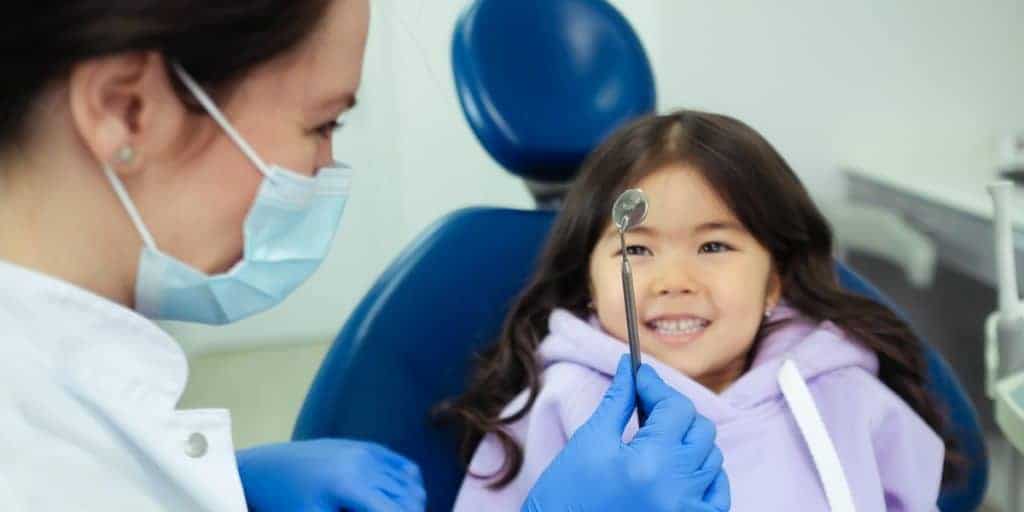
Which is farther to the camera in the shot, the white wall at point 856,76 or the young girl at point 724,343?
the white wall at point 856,76

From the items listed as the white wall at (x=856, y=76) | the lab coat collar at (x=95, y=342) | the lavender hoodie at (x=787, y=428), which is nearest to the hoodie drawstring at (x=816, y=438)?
the lavender hoodie at (x=787, y=428)

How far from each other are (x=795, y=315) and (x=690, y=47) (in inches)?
33.4

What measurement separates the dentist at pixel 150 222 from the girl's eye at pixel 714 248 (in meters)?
0.36

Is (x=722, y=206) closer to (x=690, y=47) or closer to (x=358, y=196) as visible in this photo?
(x=690, y=47)

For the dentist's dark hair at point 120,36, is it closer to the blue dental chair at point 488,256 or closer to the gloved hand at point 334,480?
the gloved hand at point 334,480

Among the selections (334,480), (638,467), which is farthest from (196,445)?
(638,467)

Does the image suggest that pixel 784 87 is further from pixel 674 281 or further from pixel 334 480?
pixel 334 480

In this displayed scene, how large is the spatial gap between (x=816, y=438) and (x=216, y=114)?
68 centimetres

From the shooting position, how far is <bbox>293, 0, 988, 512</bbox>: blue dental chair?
1030mm

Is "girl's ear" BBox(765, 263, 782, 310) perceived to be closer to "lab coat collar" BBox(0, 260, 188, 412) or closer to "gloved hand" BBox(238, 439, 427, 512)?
"gloved hand" BBox(238, 439, 427, 512)

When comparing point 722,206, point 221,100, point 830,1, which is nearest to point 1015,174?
point 830,1

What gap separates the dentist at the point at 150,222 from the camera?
524mm

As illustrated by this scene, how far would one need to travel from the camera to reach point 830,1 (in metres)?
1.84

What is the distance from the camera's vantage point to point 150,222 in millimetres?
595
